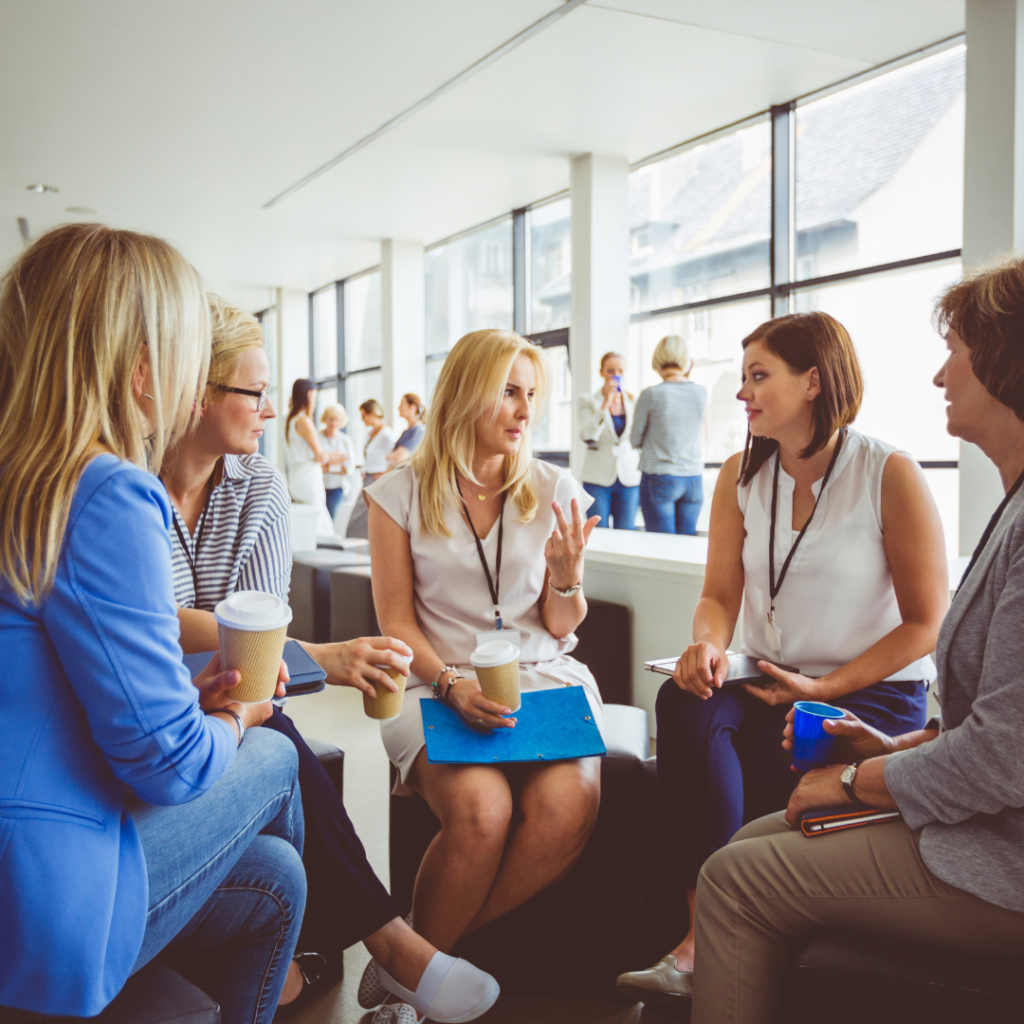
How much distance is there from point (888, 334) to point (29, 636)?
Result: 5.44 metres

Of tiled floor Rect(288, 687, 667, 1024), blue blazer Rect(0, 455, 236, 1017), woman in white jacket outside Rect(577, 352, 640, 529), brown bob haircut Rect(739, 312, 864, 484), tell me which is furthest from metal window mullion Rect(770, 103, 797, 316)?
blue blazer Rect(0, 455, 236, 1017)

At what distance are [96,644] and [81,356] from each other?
12.9 inches

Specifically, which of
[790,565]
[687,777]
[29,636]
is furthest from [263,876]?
[790,565]

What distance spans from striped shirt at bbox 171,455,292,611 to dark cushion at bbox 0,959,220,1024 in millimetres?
747

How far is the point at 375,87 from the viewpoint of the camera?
17.9 feet

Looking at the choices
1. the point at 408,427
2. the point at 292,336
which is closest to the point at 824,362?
the point at 408,427

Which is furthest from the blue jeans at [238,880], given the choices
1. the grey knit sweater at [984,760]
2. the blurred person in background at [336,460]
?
the blurred person in background at [336,460]

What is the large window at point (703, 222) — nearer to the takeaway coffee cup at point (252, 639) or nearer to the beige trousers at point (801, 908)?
the beige trousers at point (801, 908)

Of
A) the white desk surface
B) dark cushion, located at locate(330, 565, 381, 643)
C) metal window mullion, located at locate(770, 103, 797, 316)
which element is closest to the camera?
the white desk surface

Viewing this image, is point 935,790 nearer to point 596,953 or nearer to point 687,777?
point 687,777

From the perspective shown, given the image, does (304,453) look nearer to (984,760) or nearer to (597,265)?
(597,265)

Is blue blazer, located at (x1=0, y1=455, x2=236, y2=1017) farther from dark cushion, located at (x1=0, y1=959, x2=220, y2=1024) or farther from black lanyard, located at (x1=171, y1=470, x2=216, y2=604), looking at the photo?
black lanyard, located at (x1=171, y1=470, x2=216, y2=604)

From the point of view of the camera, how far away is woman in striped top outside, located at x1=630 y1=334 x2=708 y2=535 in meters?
5.25

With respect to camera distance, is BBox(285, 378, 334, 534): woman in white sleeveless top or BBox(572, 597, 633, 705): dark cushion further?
BBox(285, 378, 334, 534): woman in white sleeveless top
